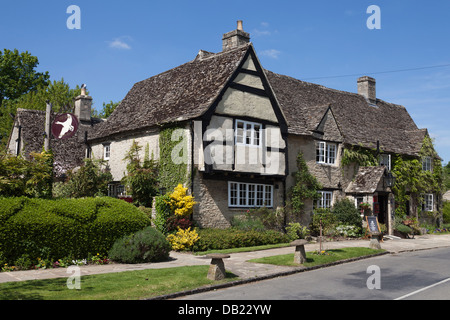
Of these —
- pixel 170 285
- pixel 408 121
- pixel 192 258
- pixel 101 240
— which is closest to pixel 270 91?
pixel 192 258

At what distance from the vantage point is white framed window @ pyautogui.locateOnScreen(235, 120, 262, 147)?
22.0m

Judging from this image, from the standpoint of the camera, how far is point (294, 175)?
82.0 feet

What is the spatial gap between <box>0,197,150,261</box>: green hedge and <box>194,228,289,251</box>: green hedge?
3553 millimetres

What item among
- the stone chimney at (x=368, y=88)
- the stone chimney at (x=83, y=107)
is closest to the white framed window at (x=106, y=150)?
the stone chimney at (x=83, y=107)

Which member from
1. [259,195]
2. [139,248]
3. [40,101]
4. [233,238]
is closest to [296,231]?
[259,195]

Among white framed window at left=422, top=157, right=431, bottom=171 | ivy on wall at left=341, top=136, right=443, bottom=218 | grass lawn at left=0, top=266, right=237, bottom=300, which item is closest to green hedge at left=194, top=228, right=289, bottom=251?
grass lawn at left=0, top=266, right=237, bottom=300

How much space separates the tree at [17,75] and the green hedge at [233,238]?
37095 millimetres

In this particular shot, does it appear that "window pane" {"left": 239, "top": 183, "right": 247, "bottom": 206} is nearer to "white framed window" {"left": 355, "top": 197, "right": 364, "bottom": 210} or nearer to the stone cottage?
the stone cottage

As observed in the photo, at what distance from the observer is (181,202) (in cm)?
1938

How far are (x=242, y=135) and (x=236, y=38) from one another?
6.87m

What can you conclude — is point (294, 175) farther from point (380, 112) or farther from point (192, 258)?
point (380, 112)

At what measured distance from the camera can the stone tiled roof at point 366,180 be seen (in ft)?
87.5

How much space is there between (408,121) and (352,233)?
57.4 ft
